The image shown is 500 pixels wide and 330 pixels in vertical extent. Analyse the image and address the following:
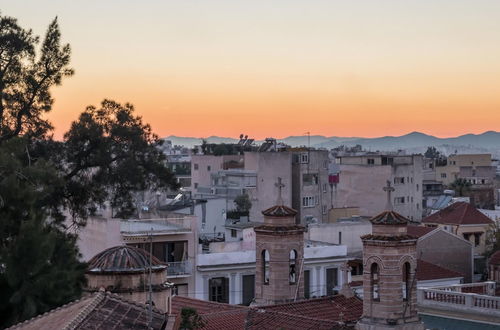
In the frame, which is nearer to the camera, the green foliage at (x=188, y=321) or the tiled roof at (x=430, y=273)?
the green foliage at (x=188, y=321)

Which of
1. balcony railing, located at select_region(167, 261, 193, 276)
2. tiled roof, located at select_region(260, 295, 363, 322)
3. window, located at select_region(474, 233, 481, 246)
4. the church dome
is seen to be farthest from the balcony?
window, located at select_region(474, 233, 481, 246)

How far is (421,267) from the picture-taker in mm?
39406

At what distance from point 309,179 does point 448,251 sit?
59.6 feet

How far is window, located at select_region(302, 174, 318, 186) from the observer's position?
63.0 metres

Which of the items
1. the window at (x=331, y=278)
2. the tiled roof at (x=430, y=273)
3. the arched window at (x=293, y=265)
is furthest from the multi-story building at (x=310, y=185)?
the arched window at (x=293, y=265)

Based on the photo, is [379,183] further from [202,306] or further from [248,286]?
[202,306]

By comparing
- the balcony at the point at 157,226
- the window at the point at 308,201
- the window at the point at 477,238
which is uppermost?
the window at the point at 308,201

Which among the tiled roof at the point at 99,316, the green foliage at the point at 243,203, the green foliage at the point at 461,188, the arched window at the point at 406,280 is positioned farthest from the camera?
the green foliage at the point at 461,188

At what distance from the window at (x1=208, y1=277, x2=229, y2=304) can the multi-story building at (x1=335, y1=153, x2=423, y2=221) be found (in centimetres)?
2739

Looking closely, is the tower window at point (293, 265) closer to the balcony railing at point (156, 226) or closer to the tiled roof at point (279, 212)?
the tiled roof at point (279, 212)

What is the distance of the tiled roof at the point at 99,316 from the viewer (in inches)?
704

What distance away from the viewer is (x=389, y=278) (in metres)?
23.7

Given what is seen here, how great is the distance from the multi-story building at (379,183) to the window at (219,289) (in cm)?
2739

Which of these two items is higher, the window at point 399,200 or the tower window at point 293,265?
the window at point 399,200
